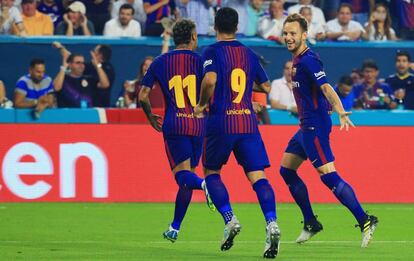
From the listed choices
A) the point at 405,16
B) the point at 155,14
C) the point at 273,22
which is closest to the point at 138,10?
the point at 155,14

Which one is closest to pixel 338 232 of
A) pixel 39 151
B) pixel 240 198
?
pixel 240 198

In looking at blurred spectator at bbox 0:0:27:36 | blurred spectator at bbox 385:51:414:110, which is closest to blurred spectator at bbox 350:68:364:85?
blurred spectator at bbox 385:51:414:110

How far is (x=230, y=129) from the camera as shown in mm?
10828

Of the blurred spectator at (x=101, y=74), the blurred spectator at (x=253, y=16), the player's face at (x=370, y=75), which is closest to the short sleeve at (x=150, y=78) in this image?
the blurred spectator at (x=101, y=74)

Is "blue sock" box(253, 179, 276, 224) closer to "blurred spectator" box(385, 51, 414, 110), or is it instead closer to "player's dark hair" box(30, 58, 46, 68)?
"player's dark hair" box(30, 58, 46, 68)

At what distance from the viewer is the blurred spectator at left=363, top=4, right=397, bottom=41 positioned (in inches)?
859

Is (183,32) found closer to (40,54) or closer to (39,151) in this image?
(39,151)

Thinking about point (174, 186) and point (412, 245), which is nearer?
point (412, 245)

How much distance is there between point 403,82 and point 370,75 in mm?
663

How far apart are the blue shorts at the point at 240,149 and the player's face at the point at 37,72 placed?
8.79 m

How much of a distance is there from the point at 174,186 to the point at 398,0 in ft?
21.7

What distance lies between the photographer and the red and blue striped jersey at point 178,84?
38.7 ft

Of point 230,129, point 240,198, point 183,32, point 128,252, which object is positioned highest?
point 183,32

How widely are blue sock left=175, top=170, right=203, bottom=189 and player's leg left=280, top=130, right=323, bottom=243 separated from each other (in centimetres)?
104
